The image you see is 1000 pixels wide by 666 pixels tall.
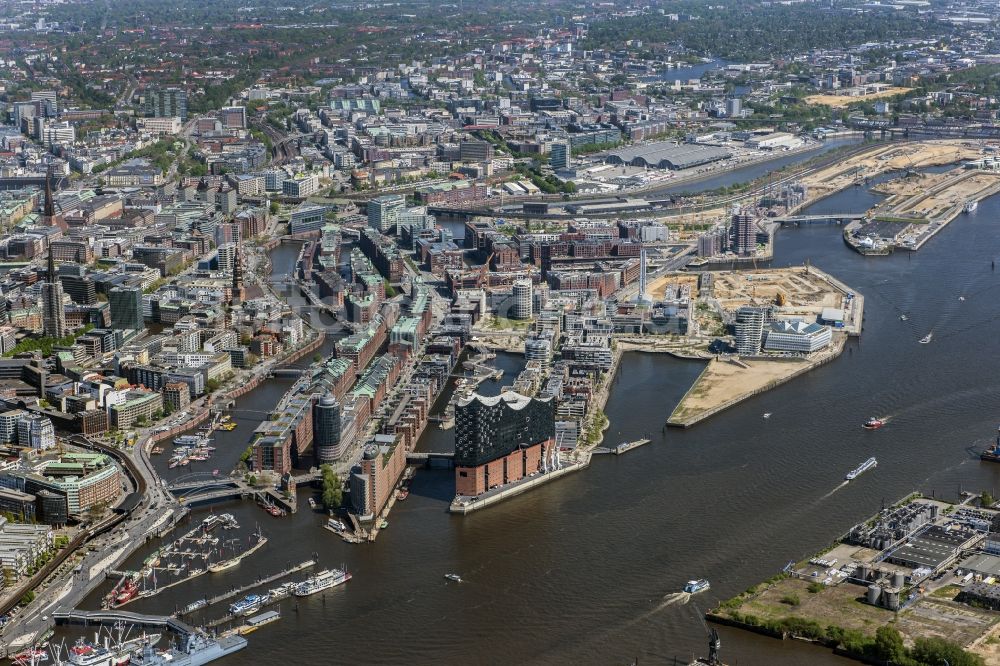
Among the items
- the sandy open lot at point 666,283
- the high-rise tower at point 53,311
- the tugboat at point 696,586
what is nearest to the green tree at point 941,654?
the tugboat at point 696,586

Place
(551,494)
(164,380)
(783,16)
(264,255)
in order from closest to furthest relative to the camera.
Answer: (551,494)
(164,380)
(264,255)
(783,16)

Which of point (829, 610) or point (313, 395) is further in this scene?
point (313, 395)

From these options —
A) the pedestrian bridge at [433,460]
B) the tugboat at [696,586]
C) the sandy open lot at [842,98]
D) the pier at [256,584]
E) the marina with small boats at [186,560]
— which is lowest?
the marina with small boats at [186,560]

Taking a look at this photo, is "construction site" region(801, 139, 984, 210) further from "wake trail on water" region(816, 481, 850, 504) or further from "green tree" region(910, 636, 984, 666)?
"green tree" region(910, 636, 984, 666)

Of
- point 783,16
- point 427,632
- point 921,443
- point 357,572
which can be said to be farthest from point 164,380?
point 783,16

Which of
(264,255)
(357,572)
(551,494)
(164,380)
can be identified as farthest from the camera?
(264,255)

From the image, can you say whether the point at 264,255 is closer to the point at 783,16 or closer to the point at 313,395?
the point at 313,395

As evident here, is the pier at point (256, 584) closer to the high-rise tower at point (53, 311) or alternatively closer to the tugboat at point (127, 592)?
the tugboat at point (127, 592)
